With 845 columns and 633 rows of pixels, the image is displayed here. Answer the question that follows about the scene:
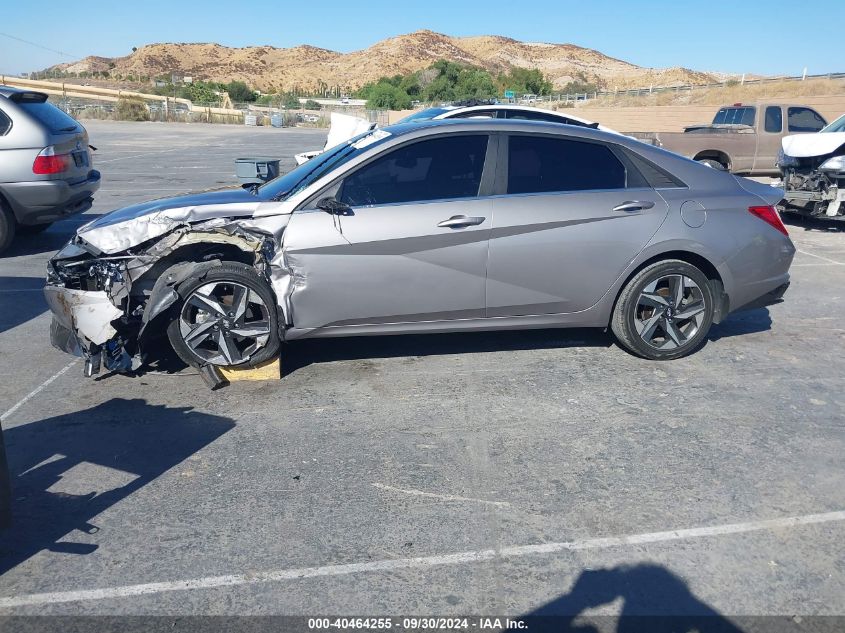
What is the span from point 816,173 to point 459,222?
8.12m

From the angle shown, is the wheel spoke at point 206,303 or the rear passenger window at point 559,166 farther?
the rear passenger window at point 559,166

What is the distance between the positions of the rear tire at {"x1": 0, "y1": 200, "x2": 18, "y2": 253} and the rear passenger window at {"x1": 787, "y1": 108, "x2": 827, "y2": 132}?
15.8 m

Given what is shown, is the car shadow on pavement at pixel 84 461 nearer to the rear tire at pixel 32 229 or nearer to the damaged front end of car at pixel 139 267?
the damaged front end of car at pixel 139 267

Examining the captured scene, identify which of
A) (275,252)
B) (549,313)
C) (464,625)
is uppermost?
(275,252)

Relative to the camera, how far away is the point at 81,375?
533cm

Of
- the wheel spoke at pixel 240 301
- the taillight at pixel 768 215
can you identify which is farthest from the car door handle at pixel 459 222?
the taillight at pixel 768 215

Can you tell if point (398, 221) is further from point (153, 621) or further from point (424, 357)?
point (153, 621)

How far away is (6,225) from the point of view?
8.81 metres

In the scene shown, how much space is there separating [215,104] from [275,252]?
73.3 meters

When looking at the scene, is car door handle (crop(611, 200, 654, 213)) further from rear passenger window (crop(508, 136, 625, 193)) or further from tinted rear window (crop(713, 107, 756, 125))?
tinted rear window (crop(713, 107, 756, 125))

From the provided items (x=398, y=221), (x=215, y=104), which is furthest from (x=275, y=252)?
(x=215, y=104)

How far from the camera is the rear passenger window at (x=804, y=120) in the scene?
16453 mm

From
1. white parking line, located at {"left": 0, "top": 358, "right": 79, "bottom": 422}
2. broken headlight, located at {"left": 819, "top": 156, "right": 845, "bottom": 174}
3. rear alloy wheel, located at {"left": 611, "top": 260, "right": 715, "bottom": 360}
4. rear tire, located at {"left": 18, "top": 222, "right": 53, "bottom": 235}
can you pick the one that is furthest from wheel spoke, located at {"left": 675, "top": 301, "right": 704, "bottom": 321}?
rear tire, located at {"left": 18, "top": 222, "right": 53, "bottom": 235}

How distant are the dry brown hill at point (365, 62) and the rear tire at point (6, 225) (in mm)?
114796
